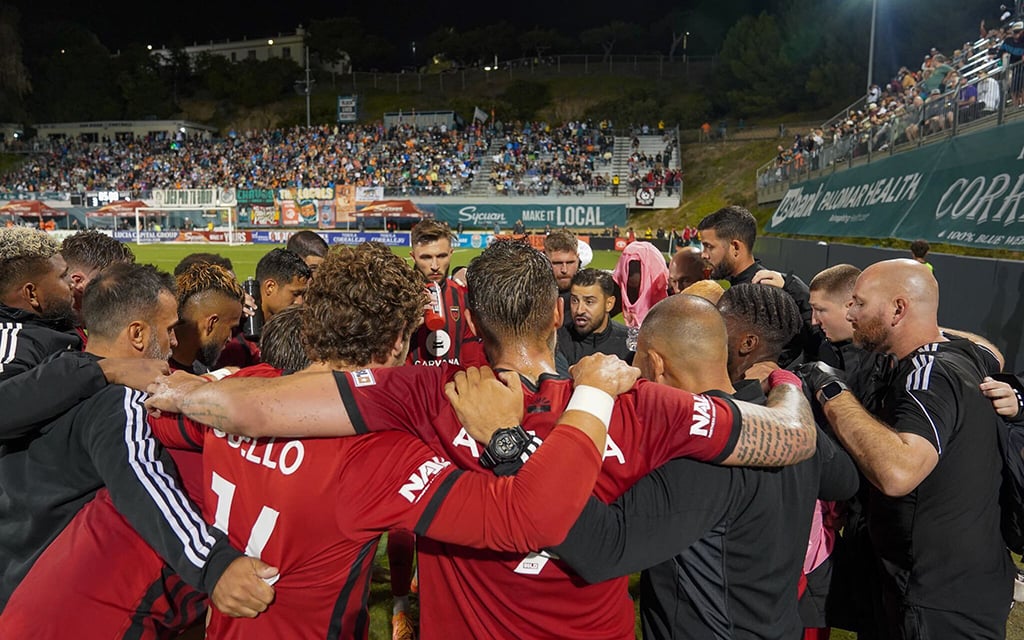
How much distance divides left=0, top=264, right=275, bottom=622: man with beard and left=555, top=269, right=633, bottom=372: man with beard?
3.43 metres

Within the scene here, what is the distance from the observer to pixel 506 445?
1.80 m

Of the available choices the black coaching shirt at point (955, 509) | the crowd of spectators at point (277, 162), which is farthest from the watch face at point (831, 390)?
the crowd of spectators at point (277, 162)

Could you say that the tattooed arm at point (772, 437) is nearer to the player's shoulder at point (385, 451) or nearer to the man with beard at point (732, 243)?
the player's shoulder at point (385, 451)

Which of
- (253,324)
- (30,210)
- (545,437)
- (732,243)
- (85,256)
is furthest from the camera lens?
(30,210)

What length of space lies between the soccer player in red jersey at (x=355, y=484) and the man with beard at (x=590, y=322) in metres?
3.41

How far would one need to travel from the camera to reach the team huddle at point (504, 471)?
1.88 m

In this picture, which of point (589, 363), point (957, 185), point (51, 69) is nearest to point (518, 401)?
point (589, 363)

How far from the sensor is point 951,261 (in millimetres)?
9805

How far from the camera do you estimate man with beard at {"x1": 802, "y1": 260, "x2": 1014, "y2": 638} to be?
8.10ft

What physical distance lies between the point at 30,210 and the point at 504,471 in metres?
60.6

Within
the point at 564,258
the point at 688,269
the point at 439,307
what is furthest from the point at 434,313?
the point at 688,269

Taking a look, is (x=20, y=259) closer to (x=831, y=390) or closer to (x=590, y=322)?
(x=590, y=322)

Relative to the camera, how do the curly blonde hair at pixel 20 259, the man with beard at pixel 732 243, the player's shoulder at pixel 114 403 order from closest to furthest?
the player's shoulder at pixel 114 403 → the curly blonde hair at pixel 20 259 → the man with beard at pixel 732 243

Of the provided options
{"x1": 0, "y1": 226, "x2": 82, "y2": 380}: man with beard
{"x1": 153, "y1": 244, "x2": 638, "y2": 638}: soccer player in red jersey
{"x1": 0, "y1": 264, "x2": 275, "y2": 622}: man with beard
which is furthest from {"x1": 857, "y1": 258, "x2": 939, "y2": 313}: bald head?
{"x1": 0, "y1": 226, "x2": 82, "y2": 380}: man with beard
